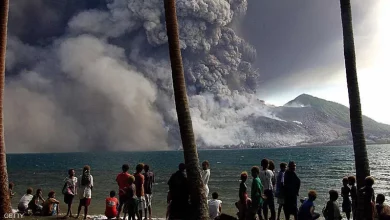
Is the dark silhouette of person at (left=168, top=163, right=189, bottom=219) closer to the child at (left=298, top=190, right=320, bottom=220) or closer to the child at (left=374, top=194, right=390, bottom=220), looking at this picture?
the child at (left=298, top=190, right=320, bottom=220)

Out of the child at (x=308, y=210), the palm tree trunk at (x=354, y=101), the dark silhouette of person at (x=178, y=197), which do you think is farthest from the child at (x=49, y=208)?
the palm tree trunk at (x=354, y=101)

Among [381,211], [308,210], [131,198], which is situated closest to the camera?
[381,211]

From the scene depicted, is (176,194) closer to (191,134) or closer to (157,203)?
(191,134)

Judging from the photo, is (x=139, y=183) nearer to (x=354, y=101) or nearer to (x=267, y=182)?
(x=267, y=182)

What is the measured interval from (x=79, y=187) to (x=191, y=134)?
6323 millimetres

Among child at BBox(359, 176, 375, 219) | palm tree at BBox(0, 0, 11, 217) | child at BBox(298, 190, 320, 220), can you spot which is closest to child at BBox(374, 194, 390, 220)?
child at BBox(359, 176, 375, 219)

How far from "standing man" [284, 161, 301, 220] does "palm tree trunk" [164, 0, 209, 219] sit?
3537 mm

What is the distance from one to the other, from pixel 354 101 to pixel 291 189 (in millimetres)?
3569

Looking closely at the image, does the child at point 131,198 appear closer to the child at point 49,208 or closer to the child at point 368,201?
the child at point 49,208

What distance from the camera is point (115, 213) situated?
14758mm

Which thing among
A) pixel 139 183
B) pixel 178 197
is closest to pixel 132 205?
pixel 139 183

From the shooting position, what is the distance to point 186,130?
411 inches

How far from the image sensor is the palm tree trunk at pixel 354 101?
414 inches

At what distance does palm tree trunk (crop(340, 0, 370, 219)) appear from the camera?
10516 millimetres
